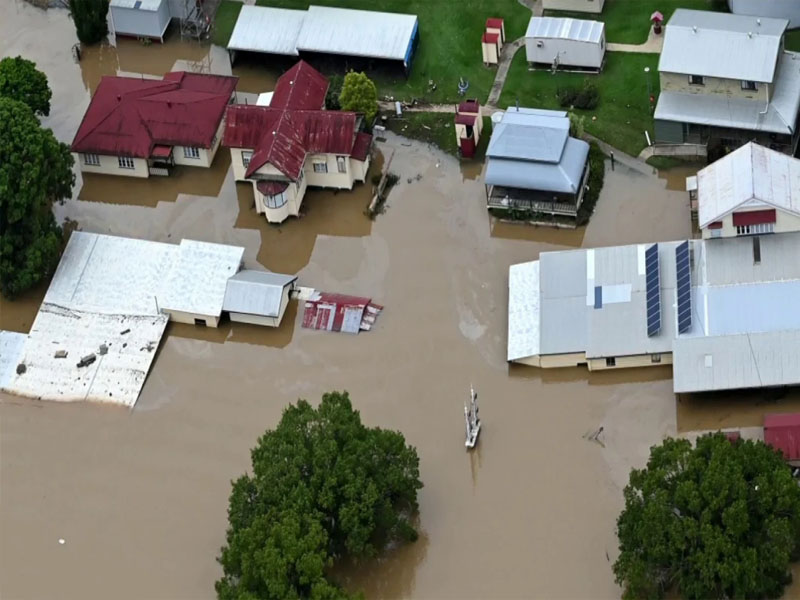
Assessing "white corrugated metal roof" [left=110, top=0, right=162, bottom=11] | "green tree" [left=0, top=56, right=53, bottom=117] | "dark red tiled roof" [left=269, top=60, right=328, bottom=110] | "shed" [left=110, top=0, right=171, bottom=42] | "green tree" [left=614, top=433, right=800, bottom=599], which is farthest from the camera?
"shed" [left=110, top=0, right=171, bottom=42]

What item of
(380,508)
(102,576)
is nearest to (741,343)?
(380,508)

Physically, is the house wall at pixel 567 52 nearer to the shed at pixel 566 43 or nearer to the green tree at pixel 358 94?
the shed at pixel 566 43

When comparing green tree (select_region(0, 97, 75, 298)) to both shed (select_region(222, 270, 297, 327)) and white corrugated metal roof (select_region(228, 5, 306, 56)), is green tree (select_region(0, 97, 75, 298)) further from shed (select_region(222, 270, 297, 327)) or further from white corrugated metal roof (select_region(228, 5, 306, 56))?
white corrugated metal roof (select_region(228, 5, 306, 56))

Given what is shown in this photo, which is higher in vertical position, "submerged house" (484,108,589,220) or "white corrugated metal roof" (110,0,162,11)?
"white corrugated metal roof" (110,0,162,11)

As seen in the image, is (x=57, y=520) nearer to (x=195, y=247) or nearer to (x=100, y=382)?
(x=100, y=382)

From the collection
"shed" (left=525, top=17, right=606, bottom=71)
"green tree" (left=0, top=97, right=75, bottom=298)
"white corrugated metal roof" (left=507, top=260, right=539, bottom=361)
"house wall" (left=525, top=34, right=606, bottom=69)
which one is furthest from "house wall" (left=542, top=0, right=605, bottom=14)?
"green tree" (left=0, top=97, right=75, bottom=298)

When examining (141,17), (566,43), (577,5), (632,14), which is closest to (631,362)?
(566,43)

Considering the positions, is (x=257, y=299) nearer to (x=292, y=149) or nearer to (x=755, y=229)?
(x=292, y=149)
